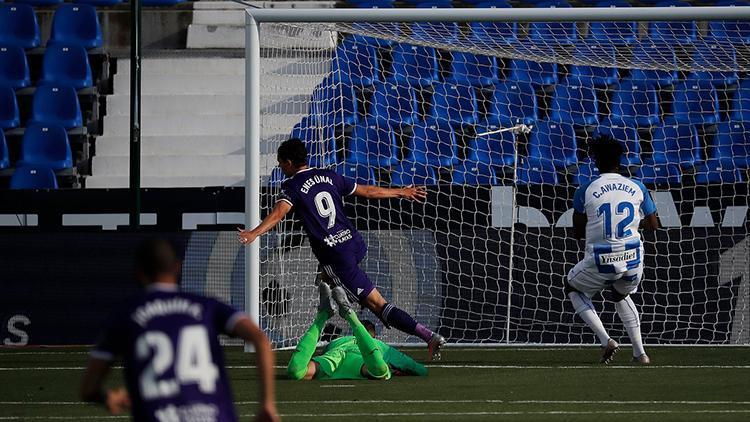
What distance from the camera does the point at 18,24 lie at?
62.2 ft

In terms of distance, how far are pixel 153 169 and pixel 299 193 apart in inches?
301

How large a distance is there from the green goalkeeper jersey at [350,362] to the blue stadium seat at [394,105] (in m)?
5.14

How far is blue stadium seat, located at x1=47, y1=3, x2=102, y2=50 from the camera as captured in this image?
18.6 metres

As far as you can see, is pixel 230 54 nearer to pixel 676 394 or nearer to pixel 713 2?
pixel 713 2

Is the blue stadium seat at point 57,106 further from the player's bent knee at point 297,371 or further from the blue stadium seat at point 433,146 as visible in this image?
the player's bent knee at point 297,371

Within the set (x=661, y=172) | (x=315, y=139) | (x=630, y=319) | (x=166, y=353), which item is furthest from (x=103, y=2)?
(x=166, y=353)

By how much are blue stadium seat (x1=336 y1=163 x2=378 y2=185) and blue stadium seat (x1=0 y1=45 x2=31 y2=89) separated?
5.68 metres

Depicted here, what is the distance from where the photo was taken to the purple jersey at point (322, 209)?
10.3 m

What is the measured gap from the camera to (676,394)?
8.31 meters

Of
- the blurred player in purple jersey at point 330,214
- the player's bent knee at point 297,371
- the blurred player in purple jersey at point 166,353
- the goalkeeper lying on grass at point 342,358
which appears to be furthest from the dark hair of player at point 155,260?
the blurred player in purple jersey at point 330,214

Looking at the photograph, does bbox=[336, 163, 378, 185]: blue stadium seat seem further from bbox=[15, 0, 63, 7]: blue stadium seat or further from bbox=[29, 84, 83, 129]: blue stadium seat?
bbox=[15, 0, 63, 7]: blue stadium seat

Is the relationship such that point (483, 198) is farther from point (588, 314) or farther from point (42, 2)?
point (42, 2)

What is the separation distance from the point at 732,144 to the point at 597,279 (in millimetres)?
5255

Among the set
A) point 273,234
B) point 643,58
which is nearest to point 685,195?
point 643,58
